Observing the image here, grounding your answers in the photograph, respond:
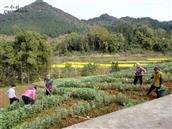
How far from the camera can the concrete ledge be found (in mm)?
4602

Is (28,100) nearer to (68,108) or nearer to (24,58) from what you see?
(68,108)

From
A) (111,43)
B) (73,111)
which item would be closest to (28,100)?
(73,111)

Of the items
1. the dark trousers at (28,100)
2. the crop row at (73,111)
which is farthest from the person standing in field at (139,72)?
the dark trousers at (28,100)

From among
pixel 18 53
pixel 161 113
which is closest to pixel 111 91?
pixel 161 113

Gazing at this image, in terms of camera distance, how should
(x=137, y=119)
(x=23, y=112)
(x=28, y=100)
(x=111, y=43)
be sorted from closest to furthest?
1. (x=137, y=119)
2. (x=23, y=112)
3. (x=28, y=100)
4. (x=111, y=43)

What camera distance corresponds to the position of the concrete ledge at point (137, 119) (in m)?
4.60

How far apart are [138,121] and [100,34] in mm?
106870

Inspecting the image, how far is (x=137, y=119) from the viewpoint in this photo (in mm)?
4969

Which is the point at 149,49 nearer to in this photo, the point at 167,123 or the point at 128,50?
the point at 128,50

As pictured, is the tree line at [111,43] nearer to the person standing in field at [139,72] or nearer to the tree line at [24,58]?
the tree line at [24,58]

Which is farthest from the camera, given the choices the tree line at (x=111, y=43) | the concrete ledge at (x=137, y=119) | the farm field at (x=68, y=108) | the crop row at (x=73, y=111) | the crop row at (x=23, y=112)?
the tree line at (x=111, y=43)

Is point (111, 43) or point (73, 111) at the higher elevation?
point (111, 43)

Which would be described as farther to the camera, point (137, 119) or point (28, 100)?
point (28, 100)

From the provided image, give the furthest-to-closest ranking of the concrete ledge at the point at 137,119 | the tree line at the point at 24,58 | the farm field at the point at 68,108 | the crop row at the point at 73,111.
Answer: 1. the tree line at the point at 24,58
2. the farm field at the point at 68,108
3. the crop row at the point at 73,111
4. the concrete ledge at the point at 137,119
